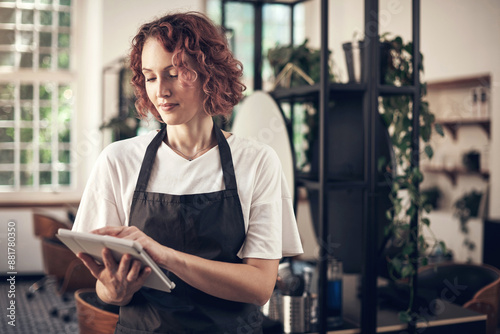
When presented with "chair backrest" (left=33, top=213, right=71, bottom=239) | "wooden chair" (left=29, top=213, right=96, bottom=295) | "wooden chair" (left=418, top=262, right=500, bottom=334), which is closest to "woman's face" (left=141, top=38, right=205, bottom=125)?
"wooden chair" (left=418, top=262, right=500, bottom=334)

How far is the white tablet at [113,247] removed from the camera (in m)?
1.05

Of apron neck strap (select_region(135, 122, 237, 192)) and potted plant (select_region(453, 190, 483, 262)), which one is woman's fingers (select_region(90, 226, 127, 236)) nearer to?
apron neck strap (select_region(135, 122, 237, 192))

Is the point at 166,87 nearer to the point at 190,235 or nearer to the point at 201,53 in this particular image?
the point at 201,53

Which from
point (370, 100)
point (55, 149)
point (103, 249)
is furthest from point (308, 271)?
point (55, 149)

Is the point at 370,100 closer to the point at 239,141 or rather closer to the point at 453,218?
the point at 239,141

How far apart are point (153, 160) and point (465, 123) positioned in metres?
4.50

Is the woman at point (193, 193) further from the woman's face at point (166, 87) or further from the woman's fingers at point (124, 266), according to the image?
the woman's fingers at point (124, 266)

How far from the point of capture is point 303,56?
249cm

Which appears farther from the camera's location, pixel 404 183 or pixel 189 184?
pixel 404 183

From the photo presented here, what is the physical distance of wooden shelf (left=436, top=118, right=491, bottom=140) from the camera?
191 inches

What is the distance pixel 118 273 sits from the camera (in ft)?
3.78

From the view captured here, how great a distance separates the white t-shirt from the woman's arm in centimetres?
4

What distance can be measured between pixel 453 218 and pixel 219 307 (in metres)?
4.19

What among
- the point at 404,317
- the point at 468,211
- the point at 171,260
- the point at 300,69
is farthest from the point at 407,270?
the point at 468,211
